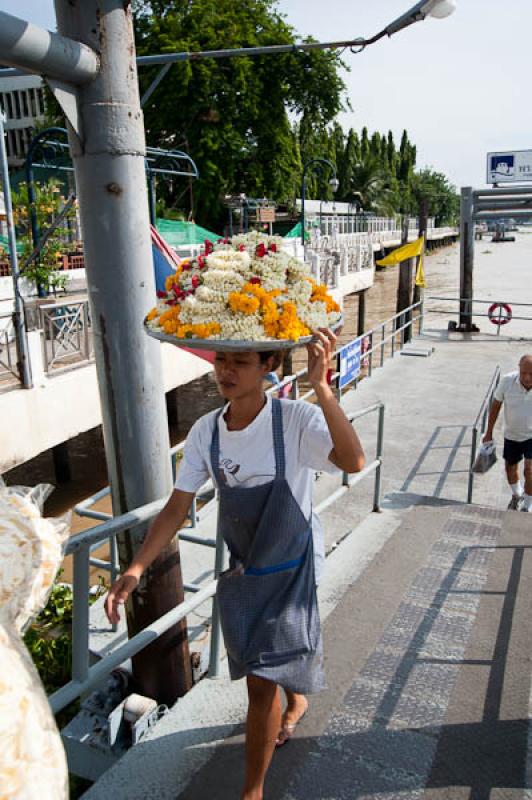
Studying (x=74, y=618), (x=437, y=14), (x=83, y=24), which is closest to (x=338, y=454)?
(x=74, y=618)

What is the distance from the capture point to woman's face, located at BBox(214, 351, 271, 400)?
2.10 m

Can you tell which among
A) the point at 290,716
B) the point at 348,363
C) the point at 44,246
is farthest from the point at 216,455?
the point at 44,246

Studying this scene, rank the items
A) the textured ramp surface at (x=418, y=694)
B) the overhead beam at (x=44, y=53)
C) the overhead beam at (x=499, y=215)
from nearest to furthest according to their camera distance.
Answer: the overhead beam at (x=44, y=53), the textured ramp surface at (x=418, y=694), the overhead beam at (x=499, y=215)

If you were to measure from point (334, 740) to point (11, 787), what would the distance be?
70.0 inches

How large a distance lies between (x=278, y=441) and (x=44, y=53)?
167cm

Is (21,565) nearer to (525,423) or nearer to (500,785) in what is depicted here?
(500,785)

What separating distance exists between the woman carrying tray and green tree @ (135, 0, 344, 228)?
2587cm

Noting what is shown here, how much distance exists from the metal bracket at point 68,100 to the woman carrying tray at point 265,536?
1309 millimetres

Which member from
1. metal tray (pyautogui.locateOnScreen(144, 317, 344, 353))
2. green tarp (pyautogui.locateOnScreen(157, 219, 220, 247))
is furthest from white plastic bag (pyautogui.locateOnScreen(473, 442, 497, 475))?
green tarp (pyautogui.locateOnScreen(157, 219, 220, 247))

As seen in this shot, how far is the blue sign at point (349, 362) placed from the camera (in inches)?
397

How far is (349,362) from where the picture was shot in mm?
10352

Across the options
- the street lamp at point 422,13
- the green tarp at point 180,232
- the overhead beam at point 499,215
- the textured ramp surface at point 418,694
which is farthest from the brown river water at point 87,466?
the street lamp at point 422,13

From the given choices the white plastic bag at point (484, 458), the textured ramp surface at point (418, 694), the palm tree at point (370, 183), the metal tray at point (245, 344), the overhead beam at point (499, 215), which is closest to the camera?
the metal tray at point (245, 344)

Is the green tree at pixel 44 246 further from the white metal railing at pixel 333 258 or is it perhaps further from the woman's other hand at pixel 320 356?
the woman's other hand at pixel 320 356
